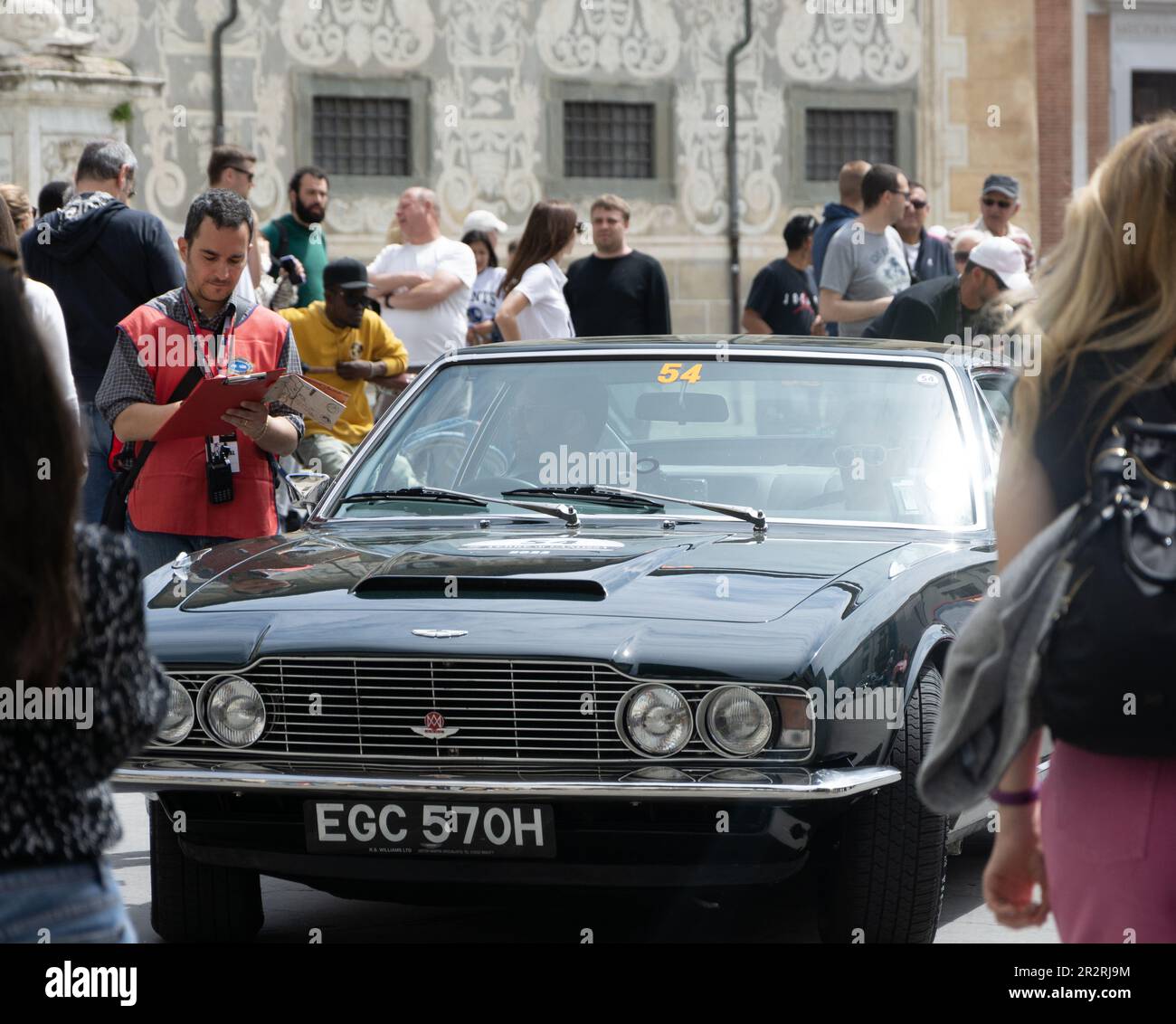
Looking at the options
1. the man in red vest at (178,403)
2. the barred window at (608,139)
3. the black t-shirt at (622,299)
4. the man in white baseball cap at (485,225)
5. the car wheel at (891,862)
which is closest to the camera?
the car wheel at (891,862)

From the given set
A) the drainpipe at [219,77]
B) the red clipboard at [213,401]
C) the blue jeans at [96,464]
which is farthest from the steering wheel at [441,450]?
the drainpipe at [219,77]

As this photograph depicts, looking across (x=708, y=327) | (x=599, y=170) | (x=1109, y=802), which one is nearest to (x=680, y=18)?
(x=599, y=170)

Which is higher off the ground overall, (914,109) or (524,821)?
(914,109)

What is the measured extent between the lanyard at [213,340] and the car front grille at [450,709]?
6.74 feet

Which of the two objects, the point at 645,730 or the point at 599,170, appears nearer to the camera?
the point at 645,730

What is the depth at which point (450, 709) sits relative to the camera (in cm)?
498

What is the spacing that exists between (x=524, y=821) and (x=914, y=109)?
23993 mm

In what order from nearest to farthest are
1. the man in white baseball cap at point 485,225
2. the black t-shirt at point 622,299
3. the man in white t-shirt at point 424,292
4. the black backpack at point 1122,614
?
the black backpack at point 1122,614
the black t-shirt at point 622,299
the man in white t-shirt at point 424,292
the man in white baseball cap at point 485,225

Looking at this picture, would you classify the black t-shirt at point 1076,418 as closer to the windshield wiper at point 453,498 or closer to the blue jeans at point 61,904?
the blue jeans at point 61,904

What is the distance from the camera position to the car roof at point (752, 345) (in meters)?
6.52
